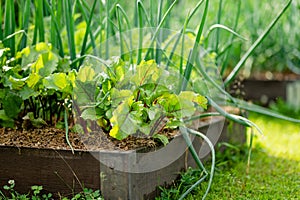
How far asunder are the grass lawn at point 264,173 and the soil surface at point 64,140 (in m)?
0.26

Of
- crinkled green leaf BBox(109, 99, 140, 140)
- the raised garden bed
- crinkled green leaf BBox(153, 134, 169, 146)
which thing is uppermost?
crinkled green leaf BBox(109, 99, 140, 140)

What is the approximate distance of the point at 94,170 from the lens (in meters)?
1.52

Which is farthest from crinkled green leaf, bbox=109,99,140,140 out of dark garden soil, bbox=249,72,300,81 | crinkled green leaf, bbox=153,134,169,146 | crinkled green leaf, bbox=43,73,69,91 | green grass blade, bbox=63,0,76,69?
dark garden soil, bbox=249,72,300,81

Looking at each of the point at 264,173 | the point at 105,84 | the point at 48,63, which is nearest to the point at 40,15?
the point at 48,63

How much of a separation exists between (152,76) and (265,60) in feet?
6.98

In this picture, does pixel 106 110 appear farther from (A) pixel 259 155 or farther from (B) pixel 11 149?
(A) pixel 259 155

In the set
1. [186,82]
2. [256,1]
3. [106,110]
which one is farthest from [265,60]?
[106,110]

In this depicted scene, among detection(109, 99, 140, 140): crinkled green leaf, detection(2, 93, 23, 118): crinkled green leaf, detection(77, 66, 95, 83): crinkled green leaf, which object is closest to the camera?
detection(109, 99, 140, 140): crinkled green leaf

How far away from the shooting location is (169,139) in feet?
5.47

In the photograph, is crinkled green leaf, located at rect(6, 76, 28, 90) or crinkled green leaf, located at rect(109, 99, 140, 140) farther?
crinkled green leaf, located at rect(6, 76, 28, 90)

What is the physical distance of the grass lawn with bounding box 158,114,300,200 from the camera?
5.75 feet

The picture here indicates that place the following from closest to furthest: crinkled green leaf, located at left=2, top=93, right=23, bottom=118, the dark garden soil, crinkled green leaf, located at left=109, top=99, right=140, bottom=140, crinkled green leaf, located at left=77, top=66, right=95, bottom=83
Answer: crinkled green leaf, located at left=109, top=99, right=140, bottom=140 → crinkled green leaf, located at left=77, top=66, right=95, bottom=83 → crinkled green leaf, located at left=2, top=93, right=23, bottom=118 → the dark garden soil

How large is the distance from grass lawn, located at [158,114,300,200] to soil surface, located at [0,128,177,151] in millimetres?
262

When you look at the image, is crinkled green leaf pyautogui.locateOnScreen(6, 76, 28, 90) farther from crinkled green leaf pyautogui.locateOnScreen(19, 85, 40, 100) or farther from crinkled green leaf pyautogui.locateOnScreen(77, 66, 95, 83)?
crinkled green leaf pyautogui.locateOnScreen(77, 66, 95, 83)
